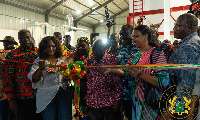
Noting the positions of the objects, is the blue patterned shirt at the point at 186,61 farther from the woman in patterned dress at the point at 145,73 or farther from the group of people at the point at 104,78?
the woman in patterned dress at the point at 145,73

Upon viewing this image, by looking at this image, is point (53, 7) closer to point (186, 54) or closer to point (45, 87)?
point (45, 87)

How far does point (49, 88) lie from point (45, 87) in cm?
6

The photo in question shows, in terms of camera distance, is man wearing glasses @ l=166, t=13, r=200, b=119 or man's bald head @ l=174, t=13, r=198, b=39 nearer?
man wearing glasses @ l=166, t=13, r=200, b=119

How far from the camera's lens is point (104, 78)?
7.45 feet

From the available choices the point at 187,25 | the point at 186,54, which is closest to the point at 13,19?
the point at 187,25

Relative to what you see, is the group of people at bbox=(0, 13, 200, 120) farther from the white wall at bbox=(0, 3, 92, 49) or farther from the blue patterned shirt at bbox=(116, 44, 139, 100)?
the white wall at bbox=(0, 3, 92, 49)

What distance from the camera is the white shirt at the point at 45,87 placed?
7.17 feet

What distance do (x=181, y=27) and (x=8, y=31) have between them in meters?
12.4

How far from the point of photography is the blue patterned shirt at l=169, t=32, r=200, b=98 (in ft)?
5.50

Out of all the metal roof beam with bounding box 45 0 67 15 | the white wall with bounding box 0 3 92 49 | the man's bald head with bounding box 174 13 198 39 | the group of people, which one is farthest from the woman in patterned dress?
the metal roof beam with bounding box 45 0 67 15

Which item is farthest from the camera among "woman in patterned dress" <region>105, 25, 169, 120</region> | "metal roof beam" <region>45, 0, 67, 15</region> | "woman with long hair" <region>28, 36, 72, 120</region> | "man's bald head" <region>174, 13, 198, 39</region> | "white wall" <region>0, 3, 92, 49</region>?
"metal roof beam" <region>45, 0, 67, 15</region>

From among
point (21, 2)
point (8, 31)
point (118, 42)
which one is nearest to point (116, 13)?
point (21, 2)

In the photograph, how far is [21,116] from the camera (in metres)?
2.45

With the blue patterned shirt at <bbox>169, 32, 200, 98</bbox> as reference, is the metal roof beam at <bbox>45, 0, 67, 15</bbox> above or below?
above
